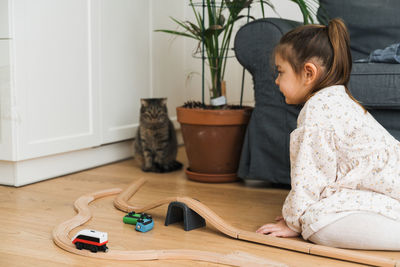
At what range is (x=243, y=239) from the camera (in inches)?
53.6

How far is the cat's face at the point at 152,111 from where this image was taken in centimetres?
241

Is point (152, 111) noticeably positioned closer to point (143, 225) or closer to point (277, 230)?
point (143, 225)

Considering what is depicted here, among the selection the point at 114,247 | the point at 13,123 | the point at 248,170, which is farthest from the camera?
the point at 248,170

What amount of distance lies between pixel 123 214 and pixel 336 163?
72 centimetres

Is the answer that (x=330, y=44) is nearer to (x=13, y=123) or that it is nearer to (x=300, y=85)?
(x=300, y=85)

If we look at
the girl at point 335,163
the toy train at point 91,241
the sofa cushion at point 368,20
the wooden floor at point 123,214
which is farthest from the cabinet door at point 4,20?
the sofa cushion at point 368,20

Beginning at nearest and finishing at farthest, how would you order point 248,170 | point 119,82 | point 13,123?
1. point 13,123
2. point 248,170
3. point 119,82

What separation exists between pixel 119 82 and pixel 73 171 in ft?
1.76

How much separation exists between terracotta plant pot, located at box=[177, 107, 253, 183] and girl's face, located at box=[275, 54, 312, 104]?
A: 65cm

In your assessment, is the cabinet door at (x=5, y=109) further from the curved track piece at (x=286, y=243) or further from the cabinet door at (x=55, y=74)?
the curved track piece at (x=286, y=243)

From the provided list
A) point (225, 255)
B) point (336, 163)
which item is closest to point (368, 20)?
point (336, 163)

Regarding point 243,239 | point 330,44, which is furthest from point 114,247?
point 330,44

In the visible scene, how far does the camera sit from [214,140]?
2.12 metres

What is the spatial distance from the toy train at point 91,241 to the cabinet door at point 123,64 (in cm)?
120
